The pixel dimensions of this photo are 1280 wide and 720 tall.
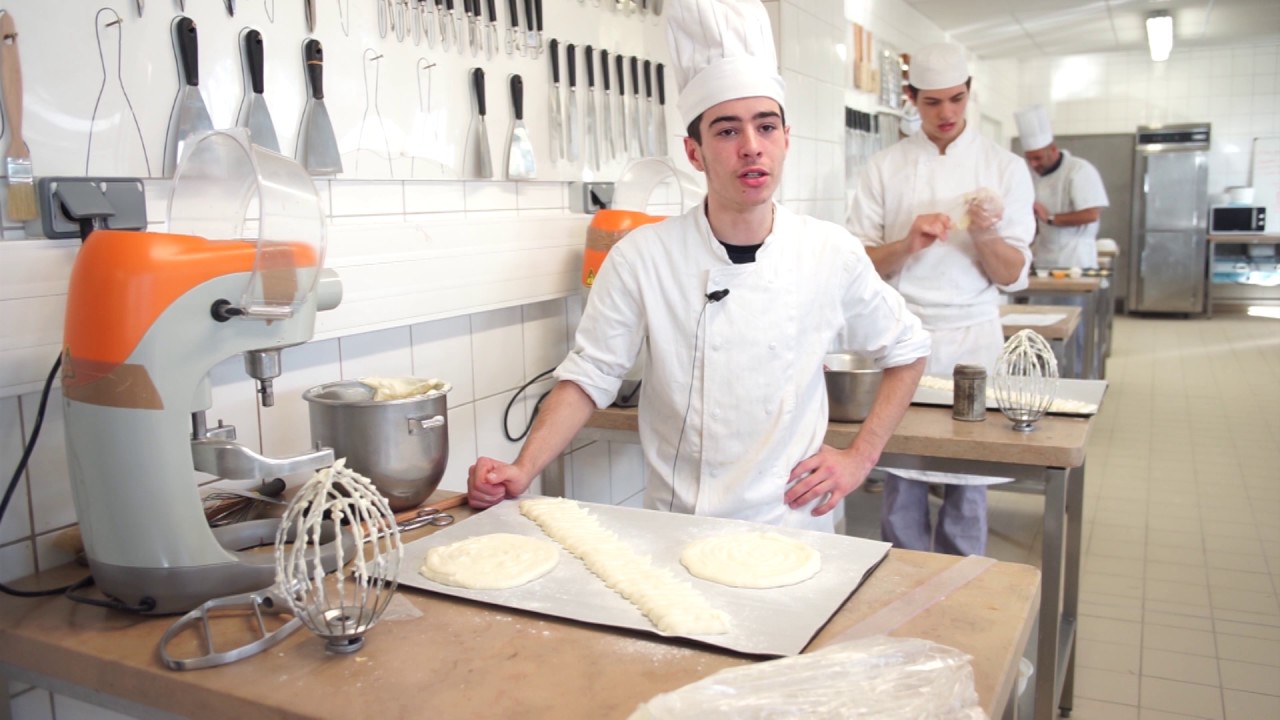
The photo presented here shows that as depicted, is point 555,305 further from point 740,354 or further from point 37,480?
point 37,480

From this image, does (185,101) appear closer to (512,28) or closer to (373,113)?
(373,113)

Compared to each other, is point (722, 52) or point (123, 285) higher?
point (722, 52)

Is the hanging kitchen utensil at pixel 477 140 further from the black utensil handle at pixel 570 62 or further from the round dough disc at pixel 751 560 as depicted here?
the round dough disc at pixel 751 560

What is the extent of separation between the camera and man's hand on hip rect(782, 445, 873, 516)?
1.75 metres

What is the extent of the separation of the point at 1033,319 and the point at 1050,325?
0.18 meters

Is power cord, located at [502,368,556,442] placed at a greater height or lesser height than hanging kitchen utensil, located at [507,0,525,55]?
lesser

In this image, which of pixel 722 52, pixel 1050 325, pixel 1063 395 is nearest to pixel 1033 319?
pixel 1050 325

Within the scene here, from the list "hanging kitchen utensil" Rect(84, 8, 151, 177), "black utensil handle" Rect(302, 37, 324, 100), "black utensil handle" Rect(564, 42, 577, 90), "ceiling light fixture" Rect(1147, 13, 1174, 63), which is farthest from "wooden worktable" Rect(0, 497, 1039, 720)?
"ceiling light fixture" Rect(1147, 13, 1174, 63)

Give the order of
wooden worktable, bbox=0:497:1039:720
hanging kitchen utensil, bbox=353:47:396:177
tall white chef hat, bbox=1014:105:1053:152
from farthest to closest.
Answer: tall white chef hat, bbox=1014:105:1053:152, hanging kitchen utensil, bbox=353:47:396:177, wooden worktable, bbox=0:497:1039:720

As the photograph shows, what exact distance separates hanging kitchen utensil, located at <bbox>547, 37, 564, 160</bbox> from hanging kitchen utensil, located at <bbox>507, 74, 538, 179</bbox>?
0.13m

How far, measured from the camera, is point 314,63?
5.72 ft

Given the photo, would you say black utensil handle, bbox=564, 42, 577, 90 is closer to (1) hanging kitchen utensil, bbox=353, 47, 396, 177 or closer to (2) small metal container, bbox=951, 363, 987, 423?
(1) hanging kitchen utensil, bbox=353, 47, 396, 177

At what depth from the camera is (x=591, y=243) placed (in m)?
2.38

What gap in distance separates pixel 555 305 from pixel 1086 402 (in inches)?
52.0
